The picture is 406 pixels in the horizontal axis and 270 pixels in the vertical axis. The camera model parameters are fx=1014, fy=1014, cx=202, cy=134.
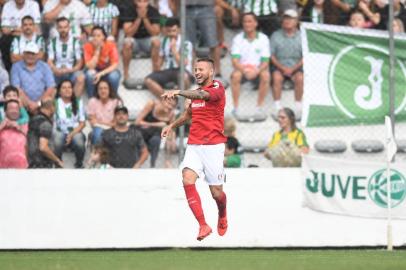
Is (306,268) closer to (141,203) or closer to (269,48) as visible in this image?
(141,203)

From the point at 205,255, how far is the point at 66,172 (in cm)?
263

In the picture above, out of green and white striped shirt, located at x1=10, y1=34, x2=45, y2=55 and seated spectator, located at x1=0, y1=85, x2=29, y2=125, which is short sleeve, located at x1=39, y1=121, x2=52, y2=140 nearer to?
seated spectator, located at x1=0, y1=85, x2=29, y2=125

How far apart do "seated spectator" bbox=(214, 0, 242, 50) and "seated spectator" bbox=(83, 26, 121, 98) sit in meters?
1.68

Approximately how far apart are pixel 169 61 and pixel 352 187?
3594mm

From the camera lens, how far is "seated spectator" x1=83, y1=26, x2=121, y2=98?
15664mm

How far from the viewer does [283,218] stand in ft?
45.7

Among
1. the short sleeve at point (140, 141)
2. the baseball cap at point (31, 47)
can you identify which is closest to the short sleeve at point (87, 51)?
the baseball cap at point (31, 47)

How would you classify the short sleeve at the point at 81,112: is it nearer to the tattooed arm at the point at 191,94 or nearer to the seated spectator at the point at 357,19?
the seated spectator at the point at 357,19

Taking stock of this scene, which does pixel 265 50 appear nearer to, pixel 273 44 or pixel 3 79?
pixel 273 44

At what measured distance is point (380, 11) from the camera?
15422 mm

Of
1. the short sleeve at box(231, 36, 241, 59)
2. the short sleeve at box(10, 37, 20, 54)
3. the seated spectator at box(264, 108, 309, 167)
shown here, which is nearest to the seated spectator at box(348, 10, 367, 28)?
the short sleeve at box(231, 36, 241, 59)

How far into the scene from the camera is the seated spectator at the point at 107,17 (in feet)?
51.9

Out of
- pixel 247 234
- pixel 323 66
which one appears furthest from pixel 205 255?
pixel 323 66

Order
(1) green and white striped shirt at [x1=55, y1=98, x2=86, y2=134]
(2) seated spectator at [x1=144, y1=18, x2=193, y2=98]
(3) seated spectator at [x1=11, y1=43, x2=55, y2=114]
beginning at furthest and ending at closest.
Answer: (2) seated spectator at [x1=144, y1=18, x2=193, y2=98] < (3) seated spectator at [x1=11, y1=43, x2=55, y2=114] < (1) green and white striped shirt at [x1=55, y1=98, x2=86, y2=134]
